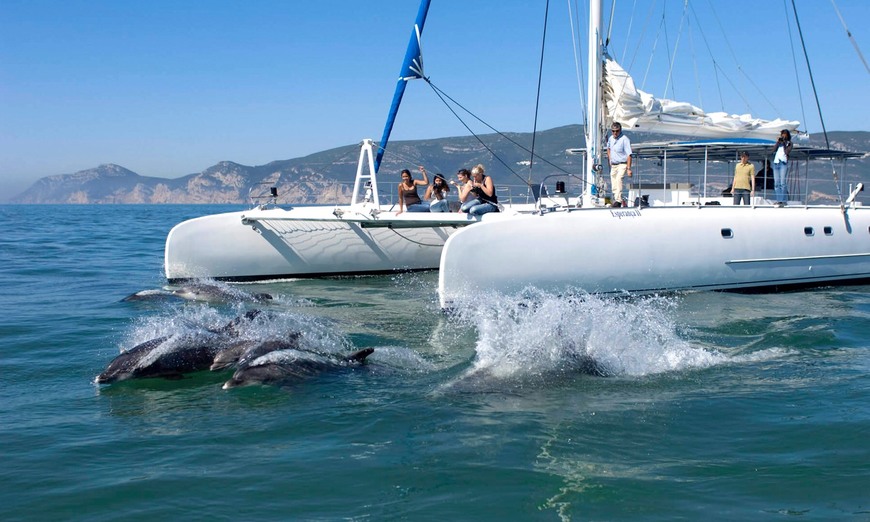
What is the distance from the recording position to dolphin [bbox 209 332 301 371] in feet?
26.3

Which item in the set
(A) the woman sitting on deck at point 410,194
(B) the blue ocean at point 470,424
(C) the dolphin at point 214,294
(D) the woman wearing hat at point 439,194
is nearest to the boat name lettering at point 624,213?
(B) the blue ocean at point 470,424

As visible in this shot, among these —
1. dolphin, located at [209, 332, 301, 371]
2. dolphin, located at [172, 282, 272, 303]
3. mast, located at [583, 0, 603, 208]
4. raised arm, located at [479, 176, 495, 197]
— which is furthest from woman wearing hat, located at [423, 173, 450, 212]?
dolphin, located at [209, 332, 301, 371]

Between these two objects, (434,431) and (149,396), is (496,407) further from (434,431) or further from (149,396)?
(149,396)

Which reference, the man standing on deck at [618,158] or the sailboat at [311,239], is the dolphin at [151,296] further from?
the man standing on deck at [618,158]

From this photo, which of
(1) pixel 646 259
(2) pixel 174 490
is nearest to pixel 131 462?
(2) pixel 174 490

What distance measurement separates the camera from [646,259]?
1254 cm

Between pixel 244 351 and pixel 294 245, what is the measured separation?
24.7ft

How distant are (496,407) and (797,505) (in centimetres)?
253

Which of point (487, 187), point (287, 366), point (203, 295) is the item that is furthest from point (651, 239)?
point (203, 295)

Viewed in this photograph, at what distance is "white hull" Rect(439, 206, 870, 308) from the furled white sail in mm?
3176

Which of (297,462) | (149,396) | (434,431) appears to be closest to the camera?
(297,462)

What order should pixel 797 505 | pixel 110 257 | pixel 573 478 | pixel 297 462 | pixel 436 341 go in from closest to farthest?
1. pixel 797 505
2. pixel 573 478
3. pixel 297 462
4. pixel 436 341
5. pixel 110 257

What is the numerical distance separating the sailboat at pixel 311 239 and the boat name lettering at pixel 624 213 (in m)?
2.52

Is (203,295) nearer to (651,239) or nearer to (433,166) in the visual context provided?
(433,166)
